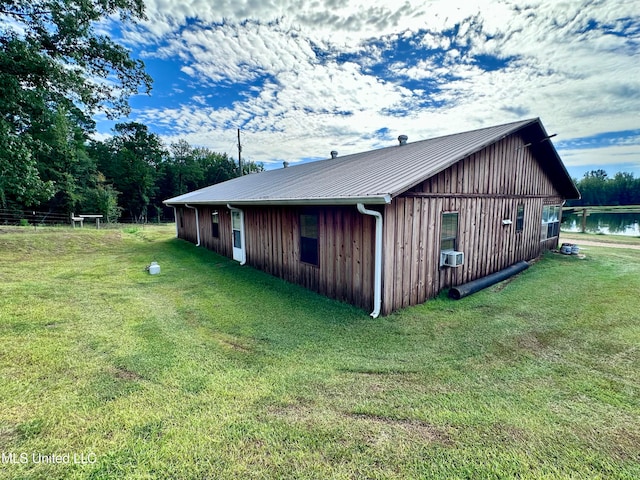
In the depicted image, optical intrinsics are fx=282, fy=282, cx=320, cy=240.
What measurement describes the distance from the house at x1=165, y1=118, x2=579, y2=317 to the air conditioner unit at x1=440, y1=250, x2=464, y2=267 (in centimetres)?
2

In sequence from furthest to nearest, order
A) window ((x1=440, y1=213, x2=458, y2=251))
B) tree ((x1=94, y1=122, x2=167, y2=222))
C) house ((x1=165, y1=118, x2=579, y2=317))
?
1. tree ((x1=94, y1=122, x2=167, y2=222))
2. window ((x1=440, y1=213, x2=458, y2=251))
3. house ((x1=165, y1=118, x2=579, y2=317))

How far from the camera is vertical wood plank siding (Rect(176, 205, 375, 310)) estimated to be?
5062 millimetres

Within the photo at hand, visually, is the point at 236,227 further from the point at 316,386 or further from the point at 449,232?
the point at 316,386

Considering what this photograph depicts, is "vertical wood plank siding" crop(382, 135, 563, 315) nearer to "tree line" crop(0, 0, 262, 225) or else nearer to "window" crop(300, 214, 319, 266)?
"window" crop(300, 214, 319, 266)

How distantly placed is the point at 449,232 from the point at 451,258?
0.60 meters

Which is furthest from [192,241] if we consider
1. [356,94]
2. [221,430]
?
[221,430]

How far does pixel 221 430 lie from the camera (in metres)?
2.36

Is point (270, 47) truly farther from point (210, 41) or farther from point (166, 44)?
point (166, 44)

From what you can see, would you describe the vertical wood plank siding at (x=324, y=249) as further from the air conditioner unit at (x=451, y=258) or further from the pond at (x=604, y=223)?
the pond at (x=604, y=223)

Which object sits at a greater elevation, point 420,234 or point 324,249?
point 420,234

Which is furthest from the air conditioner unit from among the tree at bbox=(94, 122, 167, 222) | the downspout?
the tree at bbox=(94, 122, 167, 222)

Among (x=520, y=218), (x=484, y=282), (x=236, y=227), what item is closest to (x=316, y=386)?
(x=484, y=282)

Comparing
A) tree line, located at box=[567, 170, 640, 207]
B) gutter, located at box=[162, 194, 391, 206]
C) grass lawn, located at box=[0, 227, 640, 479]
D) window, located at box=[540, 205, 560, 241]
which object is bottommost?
grass lawn, located at box=[0, 227, 640, 479]

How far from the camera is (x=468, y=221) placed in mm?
6398
